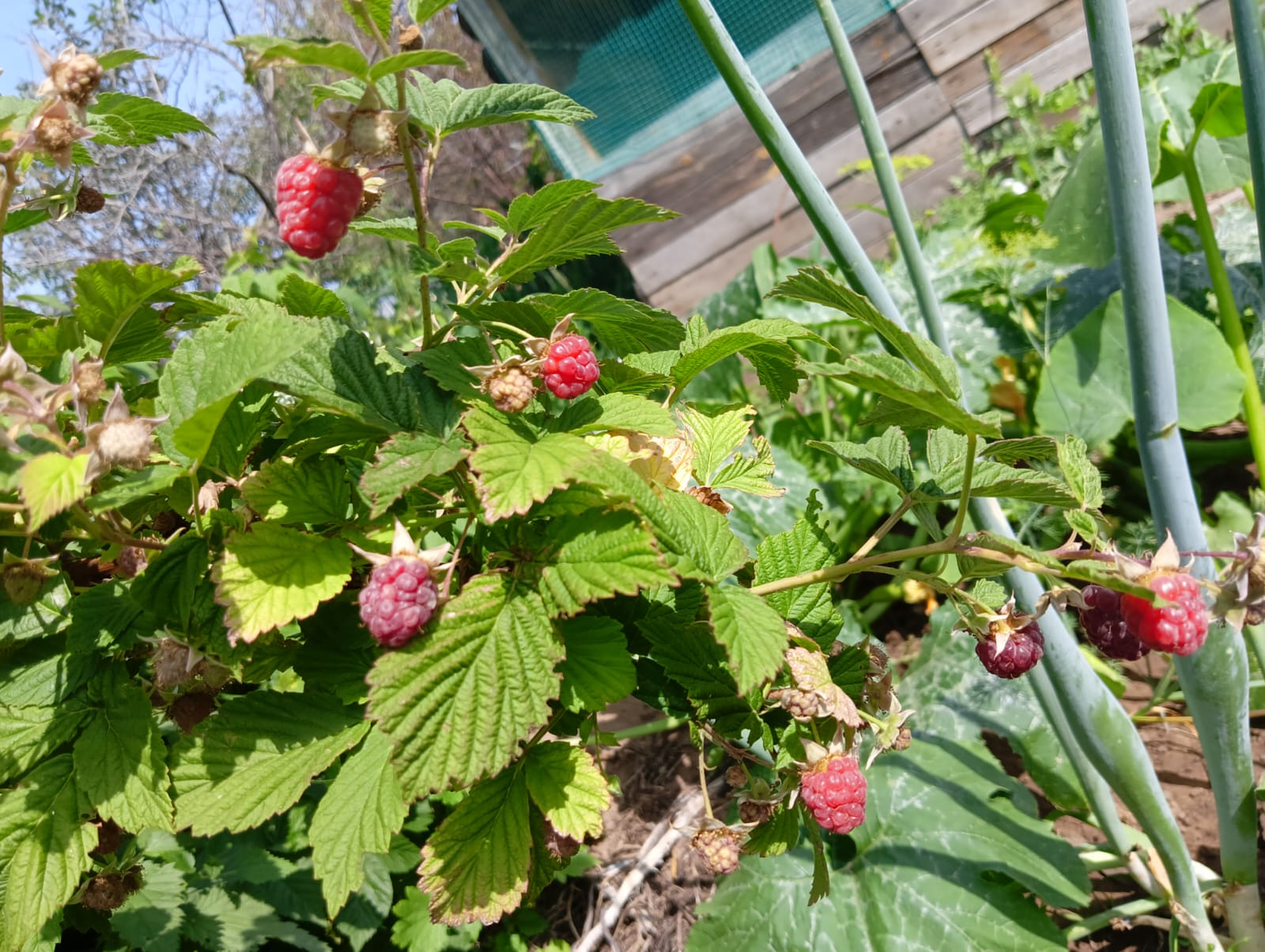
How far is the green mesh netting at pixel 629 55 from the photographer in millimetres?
2791

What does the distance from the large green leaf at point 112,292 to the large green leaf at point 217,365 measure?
4 centimetres

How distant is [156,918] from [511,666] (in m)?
0.76

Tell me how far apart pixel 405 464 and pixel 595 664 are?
Answer: 0.47ft

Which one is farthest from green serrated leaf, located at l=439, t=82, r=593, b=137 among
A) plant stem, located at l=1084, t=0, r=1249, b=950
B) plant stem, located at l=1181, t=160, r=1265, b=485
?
plant stem, located at l=1181, t=160, r=1265, b=485

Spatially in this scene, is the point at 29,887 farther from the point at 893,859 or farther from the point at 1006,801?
the point at 1006,801

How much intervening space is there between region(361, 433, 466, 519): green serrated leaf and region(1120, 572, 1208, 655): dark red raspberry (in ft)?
1.13

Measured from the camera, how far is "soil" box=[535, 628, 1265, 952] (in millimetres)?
1263

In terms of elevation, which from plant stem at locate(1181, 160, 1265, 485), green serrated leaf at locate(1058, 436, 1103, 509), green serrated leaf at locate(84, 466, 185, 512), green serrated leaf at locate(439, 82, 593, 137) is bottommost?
plant stem at locate(1181, 160, 1265, 485)

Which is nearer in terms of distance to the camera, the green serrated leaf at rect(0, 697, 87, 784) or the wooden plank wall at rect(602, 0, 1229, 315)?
the green serrated leaf at rect(0, 697, 87, 784)

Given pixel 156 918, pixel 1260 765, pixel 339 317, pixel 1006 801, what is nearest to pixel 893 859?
pixel 1006 801

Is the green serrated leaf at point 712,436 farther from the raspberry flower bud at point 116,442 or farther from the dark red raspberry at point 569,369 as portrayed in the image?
the raspberry flower bud at point 116,442

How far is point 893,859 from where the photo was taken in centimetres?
109

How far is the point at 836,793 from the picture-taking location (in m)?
0.45

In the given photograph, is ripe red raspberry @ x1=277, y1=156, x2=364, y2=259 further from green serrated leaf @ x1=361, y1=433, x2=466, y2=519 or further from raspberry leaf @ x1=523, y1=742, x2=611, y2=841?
raspberry leaf @ x1=523, y1=742, x2=611, y2=841
